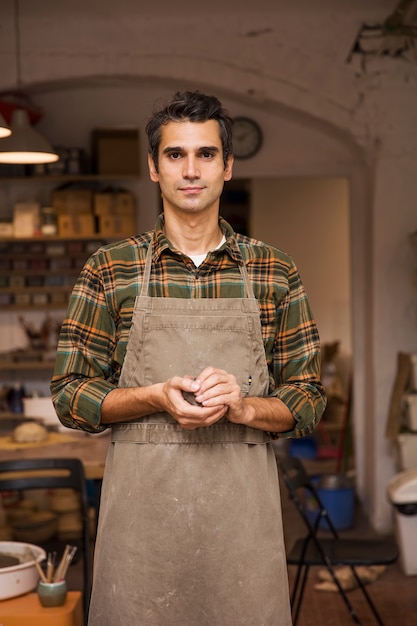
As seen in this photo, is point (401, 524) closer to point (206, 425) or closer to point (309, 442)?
point (206, 425)

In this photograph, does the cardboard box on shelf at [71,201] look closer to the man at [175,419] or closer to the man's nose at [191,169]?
the man at [175,419]

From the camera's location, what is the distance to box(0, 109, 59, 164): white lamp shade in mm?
5199

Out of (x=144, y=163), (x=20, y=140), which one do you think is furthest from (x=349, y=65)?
(x=20, y=140)

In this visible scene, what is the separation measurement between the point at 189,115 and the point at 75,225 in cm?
497

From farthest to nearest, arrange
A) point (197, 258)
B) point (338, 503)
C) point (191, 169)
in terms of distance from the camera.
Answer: point (338, 503)
point (197, 258)
point (191, 169)

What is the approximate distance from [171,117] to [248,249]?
39cm

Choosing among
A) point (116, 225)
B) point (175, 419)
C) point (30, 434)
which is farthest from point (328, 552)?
point (116, 225)

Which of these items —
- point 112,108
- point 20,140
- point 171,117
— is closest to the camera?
point 171,117

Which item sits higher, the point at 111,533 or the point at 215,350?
the point at 215,350

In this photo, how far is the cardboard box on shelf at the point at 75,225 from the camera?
7008mm

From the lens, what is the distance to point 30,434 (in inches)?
200

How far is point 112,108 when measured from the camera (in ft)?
23.7

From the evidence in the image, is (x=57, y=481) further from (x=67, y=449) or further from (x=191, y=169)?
(x=191, y=169)

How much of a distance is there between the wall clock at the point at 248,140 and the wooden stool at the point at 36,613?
474 cm
